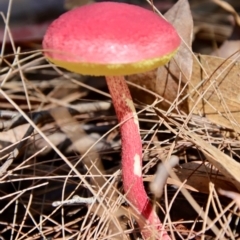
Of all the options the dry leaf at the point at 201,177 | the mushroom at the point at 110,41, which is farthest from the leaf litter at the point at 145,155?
the mushroom at the point at 110,41

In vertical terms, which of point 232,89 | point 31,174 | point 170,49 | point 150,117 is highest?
point 170,49

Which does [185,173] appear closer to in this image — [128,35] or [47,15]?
[128,35]

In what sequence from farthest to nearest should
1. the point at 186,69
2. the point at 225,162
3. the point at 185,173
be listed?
the point at 186,69 → the point at 185,173 → the point at 225,162

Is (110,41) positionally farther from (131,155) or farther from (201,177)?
(201,177)

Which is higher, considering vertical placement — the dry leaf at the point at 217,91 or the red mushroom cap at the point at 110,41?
the red mushroom cap at the point at 110,41

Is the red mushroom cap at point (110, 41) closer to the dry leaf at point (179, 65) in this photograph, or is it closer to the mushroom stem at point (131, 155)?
the mushroom stem at point (131, 155)

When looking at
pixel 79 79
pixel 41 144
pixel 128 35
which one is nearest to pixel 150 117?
pixel 41 144

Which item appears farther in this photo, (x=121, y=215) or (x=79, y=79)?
(x=79, y=79)

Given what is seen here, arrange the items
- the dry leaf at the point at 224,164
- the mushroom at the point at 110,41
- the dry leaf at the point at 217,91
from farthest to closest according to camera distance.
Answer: the dry leaf at the point at 217,91 → the dry leaf at the point at 224,164 → the mushroom at the point at 110,41
